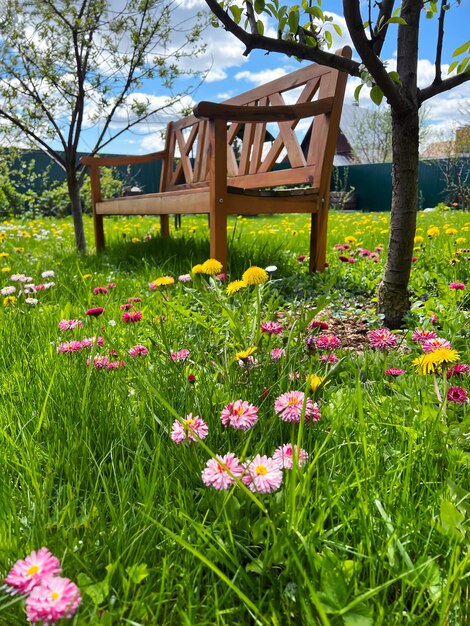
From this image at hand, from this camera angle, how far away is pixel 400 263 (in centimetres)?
197

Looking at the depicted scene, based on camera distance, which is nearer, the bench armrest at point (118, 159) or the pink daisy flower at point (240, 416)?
the pink daisy flower at point (240, 416)

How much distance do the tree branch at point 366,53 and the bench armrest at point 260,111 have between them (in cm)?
100

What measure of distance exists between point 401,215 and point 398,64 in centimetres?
59

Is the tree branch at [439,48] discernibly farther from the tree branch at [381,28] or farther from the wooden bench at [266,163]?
the wooden bench at [266,163]

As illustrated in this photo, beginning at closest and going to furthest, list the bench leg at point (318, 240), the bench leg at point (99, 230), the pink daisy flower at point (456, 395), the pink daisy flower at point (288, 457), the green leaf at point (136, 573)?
1. the green leaf at point (136, 573)
2. the pink daisy flower at point (288, 457)
3. the pink daisy flower at point (456, 395)
4. the bench leg at point (318, 240)
5. the bench leg at point (99, 230)

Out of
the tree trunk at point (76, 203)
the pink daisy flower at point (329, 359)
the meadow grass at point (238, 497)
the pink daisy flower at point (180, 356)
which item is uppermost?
the tree trunk at point (76, 203)

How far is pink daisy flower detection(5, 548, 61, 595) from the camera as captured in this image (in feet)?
1.67

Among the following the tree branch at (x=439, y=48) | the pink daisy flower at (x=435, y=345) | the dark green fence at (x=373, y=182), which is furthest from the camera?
the dark green fence at (x=373, y=182)

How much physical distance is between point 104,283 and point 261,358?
1.83 metres

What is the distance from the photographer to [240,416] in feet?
2.82

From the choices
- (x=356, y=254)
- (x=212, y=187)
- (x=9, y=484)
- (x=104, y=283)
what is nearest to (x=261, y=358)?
(x=9, y=484)

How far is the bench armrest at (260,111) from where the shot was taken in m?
2.47

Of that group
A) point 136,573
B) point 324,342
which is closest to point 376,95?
point 324,342

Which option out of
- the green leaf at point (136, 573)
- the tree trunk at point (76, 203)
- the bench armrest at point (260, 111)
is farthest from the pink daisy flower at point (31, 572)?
the tree trunk at point (76, 203)
